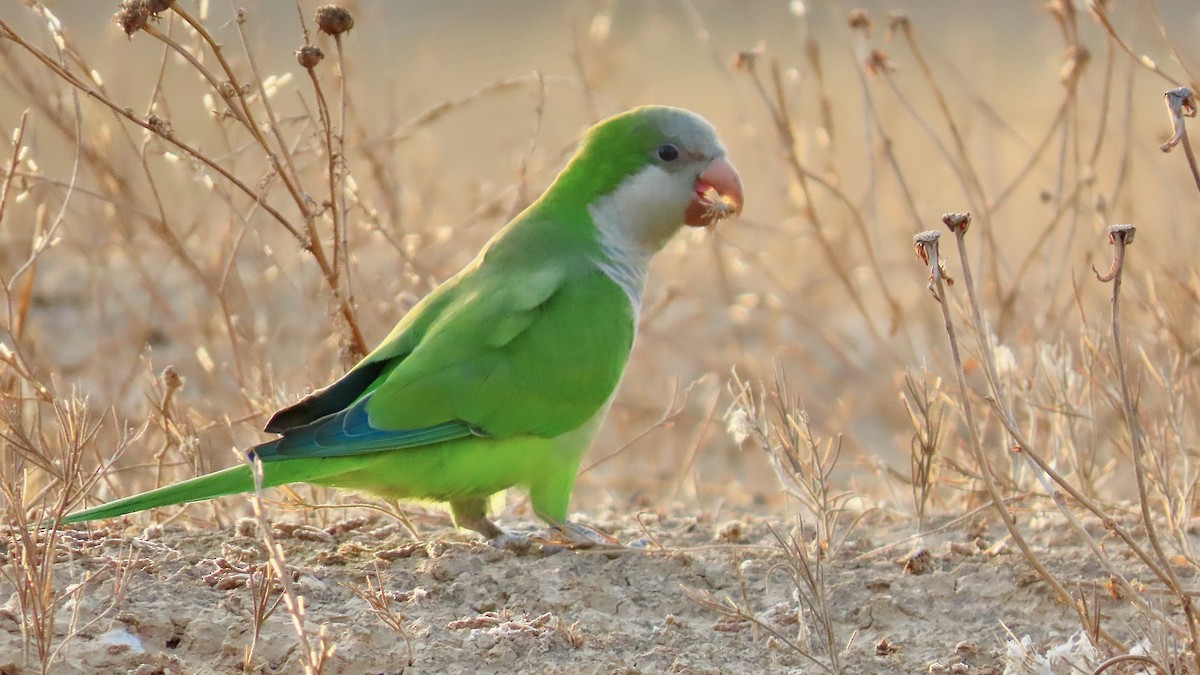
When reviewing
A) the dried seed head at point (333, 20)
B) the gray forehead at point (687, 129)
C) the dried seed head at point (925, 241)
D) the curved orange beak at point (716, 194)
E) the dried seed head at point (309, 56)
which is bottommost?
the dried seed head at point (925, 241)

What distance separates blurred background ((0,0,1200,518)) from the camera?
3928 mm

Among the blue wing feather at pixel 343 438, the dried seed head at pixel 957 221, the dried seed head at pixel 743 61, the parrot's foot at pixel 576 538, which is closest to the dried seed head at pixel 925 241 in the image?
the dried seed head at pixel 957 221

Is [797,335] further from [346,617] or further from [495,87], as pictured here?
[346,617]

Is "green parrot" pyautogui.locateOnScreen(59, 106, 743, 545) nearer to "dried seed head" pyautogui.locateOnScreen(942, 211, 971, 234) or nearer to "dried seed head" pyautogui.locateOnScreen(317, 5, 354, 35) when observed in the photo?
"dried seed head" pyautogui.locateOnScreen(317, 5, 354, 35)

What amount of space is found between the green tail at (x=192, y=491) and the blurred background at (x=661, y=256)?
0.18 meters

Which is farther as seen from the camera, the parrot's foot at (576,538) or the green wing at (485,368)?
the parrot's foot at (576,538)

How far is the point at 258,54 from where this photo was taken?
16.3 feet

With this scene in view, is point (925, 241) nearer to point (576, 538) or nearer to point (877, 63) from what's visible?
point (576, 538)

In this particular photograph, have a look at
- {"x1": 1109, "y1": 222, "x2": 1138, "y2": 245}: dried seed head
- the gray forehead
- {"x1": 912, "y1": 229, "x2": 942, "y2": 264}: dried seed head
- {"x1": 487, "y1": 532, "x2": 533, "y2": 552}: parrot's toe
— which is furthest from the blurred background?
{"x1": 1109, "y1": 222, "x2": 1138, "y2": 245}: dried seed head

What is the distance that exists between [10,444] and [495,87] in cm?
194

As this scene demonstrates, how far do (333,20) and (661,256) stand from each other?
210 inches

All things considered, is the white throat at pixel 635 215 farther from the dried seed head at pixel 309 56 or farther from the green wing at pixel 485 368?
the dried seed head at pixel 309 56

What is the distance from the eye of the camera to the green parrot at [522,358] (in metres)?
3.14

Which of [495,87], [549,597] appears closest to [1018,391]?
[549,597]
